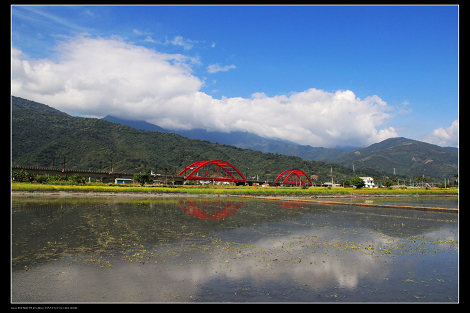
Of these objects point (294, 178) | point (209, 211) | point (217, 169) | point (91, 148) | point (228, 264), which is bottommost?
point (294, 178)

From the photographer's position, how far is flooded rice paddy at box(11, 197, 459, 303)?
740cm

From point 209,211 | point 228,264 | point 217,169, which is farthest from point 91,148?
point 228,264

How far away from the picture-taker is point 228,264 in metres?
10.1

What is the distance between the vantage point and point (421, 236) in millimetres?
16031

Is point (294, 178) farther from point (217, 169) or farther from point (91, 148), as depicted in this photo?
point (91, 148)

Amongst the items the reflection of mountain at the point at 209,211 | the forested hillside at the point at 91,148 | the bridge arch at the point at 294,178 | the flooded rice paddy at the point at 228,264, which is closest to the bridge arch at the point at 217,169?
the bridge arch at the point at 294,178

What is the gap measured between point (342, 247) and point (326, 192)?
48641 mm

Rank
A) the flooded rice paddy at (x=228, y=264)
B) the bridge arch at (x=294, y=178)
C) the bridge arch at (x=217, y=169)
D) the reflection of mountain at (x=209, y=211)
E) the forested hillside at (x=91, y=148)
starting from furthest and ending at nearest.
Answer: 1. the forested hillside at (x=91, y=148)
2. the bridge arch at (x=294, y=178)
3. the bridge arch at (x=217, y=169)
4. the reflection of mountain at (x=209, y=211)
5. the flooded rice paddy at (x=228, y=264)

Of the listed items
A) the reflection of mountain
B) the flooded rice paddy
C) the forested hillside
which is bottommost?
the reflection of mountain

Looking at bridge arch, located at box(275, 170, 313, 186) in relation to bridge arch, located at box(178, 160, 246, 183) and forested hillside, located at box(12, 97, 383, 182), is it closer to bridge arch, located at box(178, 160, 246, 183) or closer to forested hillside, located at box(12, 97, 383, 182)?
bridge arch, located at box(178, 160, 246, 183)

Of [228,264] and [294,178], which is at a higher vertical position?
[228,264]

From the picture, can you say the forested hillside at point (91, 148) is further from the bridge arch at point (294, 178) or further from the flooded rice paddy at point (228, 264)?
the flooded rice paddy at point (228, 264)

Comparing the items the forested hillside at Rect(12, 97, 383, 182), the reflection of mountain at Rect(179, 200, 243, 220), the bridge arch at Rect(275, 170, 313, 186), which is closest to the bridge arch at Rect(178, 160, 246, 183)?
the bridge arch at Rect(275, 170, 313, 186)

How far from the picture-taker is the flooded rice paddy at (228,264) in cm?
740
